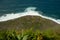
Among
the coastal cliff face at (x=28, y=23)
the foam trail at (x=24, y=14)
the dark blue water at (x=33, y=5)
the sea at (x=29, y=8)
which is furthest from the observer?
the dark blue water at (x=33, y=5)

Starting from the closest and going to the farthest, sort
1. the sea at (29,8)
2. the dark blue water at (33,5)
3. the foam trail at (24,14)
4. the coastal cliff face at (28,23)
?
the coastal cliff face at (28,23) < the foam trail at (24,14) < the sea at (29,8) < the dark blue water at (33,5)

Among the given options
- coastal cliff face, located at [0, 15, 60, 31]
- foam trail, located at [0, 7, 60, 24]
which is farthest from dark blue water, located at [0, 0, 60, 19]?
coastal cliff face, located at [0, 15, 60, 31]

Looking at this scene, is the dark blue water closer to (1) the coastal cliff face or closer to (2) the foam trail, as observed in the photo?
(2) the foam trail

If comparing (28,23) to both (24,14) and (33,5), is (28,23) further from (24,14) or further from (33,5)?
(33,5)

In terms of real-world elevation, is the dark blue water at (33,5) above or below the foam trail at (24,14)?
above

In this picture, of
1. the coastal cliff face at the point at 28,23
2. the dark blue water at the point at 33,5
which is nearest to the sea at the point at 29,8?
the dark blue water at the point at 33,5

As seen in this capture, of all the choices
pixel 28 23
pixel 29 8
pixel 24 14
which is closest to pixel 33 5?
pixel 29 8

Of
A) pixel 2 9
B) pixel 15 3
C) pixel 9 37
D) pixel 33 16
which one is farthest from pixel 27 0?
pixel 9 37

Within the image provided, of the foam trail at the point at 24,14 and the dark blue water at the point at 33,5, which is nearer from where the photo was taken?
the foam trail at the point at 24,14

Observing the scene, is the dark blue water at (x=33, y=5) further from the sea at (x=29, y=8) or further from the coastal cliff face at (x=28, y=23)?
the coastal cliff face at (x=28, y=23)
